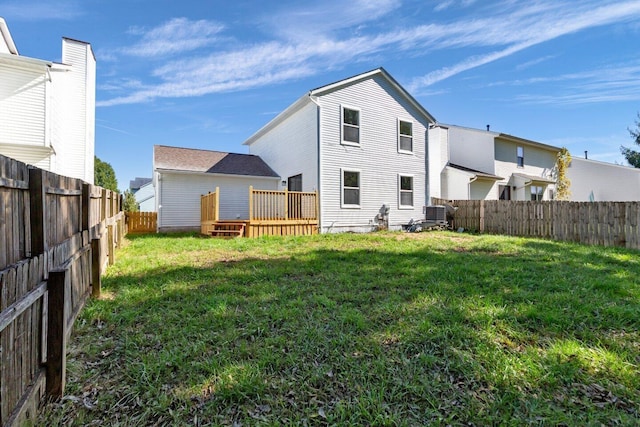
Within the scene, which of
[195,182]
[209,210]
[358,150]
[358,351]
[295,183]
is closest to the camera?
[358,351]


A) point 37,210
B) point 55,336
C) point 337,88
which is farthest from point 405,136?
point 55,336

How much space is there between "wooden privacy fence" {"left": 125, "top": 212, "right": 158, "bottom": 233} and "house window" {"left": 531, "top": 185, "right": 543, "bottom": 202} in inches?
886

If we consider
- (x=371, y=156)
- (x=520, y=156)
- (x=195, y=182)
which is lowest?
(x=195, y=182)

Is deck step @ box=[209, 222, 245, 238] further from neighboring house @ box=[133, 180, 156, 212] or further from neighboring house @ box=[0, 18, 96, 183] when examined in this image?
neighboring house @ box=[133, 180, 156, 212]

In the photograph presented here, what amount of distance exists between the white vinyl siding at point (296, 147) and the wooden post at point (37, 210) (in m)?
10.1

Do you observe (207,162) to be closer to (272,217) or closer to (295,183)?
(295,183)

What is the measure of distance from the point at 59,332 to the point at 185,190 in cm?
1293

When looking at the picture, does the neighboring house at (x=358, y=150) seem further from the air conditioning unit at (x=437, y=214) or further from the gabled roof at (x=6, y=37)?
the gabled roof at (x=6, y=37)

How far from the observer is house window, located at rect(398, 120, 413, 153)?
13.8 meters

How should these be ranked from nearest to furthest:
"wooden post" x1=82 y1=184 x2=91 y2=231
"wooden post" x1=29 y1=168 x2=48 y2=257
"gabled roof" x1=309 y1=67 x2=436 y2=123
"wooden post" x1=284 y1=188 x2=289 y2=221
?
"wooden post" x1=29 y1=168 x2=48 y2=257 → "wooden post" x1=82 y1=184 x2=91 y2=231 → "wooden post" x1=284 y1=188 x2=289 y2=221 → "gabled roof" x1=309 y1=67 x2=436 y2=123

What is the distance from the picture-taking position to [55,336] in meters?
1.97

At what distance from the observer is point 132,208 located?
23.3 m

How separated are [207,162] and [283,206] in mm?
6088

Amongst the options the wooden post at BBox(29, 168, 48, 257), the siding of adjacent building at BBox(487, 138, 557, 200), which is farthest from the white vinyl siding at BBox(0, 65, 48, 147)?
the siding of adjacent building at BBox(487, 138, 557, 200)
